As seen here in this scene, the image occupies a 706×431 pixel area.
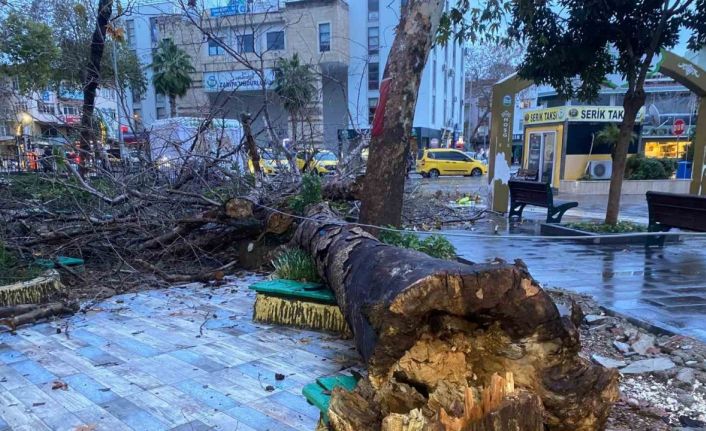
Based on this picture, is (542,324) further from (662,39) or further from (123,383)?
(662,39)

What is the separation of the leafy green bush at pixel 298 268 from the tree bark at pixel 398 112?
67 centimetres

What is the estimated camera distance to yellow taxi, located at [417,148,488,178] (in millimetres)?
29188

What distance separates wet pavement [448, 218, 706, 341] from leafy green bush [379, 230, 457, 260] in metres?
0.51

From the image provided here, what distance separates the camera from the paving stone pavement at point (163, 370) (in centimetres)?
266

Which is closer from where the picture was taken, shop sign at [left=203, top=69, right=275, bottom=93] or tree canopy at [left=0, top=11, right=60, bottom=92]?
shop sign at [left=203, top=69, right=275, bottom=93]

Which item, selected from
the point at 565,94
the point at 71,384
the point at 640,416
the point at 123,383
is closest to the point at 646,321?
the point at 640,416

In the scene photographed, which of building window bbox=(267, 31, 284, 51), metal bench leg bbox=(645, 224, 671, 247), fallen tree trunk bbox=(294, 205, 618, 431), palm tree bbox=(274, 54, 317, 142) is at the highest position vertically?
building window bbox=(267, 31, 284, 51)

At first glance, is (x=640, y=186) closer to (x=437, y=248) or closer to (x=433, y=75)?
(x=437, y=248)

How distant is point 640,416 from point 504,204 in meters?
9.07

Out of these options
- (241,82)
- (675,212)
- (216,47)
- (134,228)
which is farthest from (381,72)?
(134,228)

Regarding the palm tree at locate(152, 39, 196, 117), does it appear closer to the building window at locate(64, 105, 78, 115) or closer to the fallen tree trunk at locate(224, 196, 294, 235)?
the building window at locate(64, 105, 78, 115)

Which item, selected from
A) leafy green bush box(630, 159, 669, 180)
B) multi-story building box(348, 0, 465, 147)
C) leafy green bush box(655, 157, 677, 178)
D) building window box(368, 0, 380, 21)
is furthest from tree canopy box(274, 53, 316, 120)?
building window box(368, 0, 380, 21)

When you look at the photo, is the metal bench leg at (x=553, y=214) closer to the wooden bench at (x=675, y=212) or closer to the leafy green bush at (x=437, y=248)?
the wooden bench at (x=675, y=212)

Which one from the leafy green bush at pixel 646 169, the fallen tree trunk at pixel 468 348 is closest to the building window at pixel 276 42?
the fallen tree trunk at pixel 468 348
